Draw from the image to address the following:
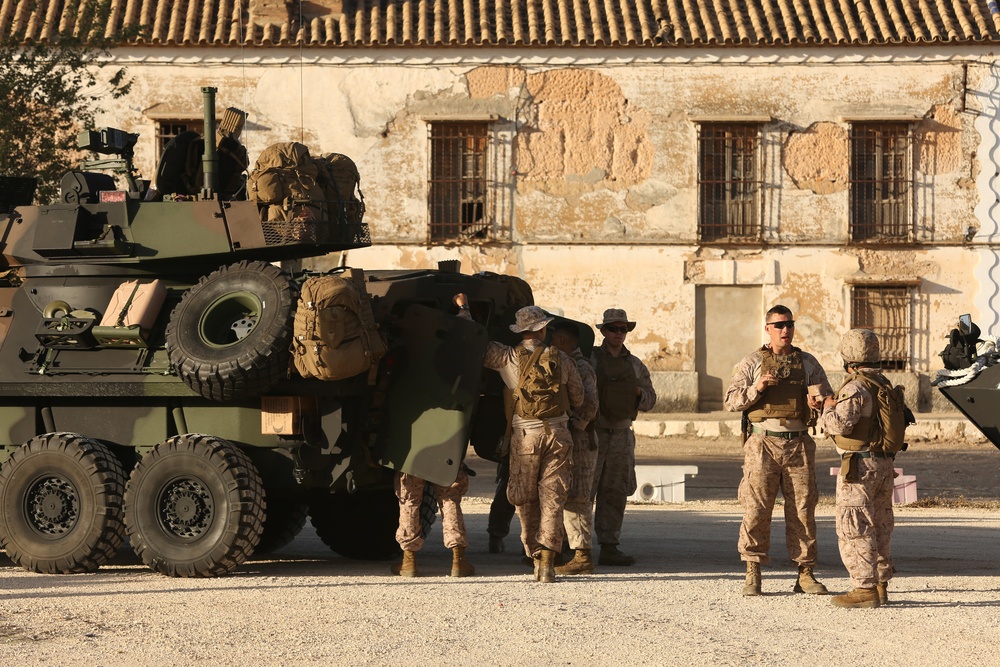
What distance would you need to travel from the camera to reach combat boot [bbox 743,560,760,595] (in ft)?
32.4

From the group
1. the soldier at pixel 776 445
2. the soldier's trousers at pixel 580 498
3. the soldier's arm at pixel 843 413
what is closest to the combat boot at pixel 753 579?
the soldier at pixel 776 445

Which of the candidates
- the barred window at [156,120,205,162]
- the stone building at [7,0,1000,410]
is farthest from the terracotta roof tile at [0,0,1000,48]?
the barred window at [156,120,205,162]

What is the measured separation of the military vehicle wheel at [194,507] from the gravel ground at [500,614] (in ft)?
0.55

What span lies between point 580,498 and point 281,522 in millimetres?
2704

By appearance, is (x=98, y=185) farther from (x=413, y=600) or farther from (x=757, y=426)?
(x=757, y=426)

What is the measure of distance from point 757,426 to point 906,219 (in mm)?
17863

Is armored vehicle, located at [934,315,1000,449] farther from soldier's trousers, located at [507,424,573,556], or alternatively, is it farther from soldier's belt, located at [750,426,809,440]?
soldier's trousers, located at [507,424,573,556]

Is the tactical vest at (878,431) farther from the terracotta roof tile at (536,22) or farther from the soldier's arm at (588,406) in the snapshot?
the terracotta roof tile at (536,22)

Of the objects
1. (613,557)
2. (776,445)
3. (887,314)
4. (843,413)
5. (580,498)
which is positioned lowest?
(613,557)

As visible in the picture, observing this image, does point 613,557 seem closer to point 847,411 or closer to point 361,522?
point 361,522

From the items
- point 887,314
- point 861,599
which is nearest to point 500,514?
point 861,599

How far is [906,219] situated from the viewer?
87.9 ft

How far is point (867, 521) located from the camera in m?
9.34

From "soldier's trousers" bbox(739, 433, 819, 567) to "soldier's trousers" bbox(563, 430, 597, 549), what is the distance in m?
1.48
